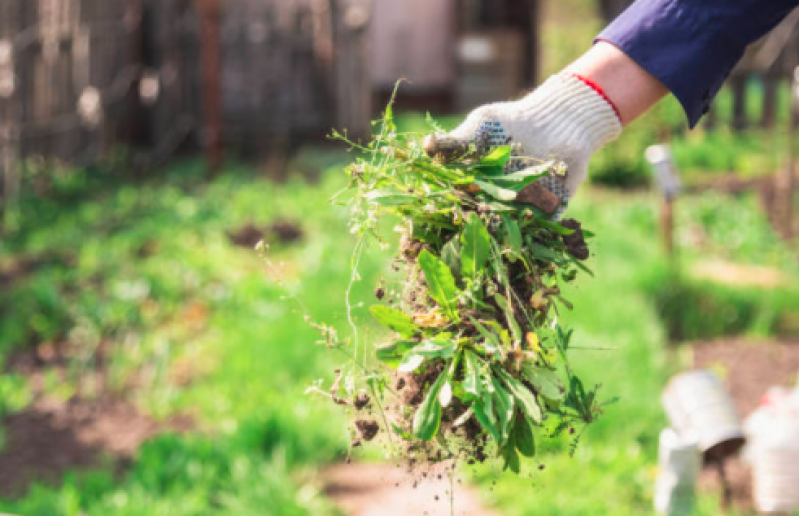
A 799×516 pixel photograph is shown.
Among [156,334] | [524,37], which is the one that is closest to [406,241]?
[156,334]

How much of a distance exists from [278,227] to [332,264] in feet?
3.81

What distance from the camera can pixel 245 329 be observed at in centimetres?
475

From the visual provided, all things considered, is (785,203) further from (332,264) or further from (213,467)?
(213,467)

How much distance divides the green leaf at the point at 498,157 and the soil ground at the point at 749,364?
2.99 m

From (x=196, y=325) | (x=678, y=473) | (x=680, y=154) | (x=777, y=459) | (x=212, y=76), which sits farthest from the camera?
(x=680, y=154)

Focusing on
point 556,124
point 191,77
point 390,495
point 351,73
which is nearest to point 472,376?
point 556,124

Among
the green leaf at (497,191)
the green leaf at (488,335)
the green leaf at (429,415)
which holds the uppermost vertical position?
the green leaf at (497,191)

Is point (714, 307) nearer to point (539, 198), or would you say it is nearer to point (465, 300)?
point (539, 198)

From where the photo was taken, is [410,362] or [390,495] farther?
[390,495]

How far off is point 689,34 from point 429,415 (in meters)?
0.93

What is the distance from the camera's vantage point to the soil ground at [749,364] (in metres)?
4.73

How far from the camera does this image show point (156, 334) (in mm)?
4961

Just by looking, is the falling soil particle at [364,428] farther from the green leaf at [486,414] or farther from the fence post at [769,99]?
the fence post at [769,99]

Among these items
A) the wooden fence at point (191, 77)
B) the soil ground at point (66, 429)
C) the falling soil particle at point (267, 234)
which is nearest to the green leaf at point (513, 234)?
the soil ground at point (66, 429)
